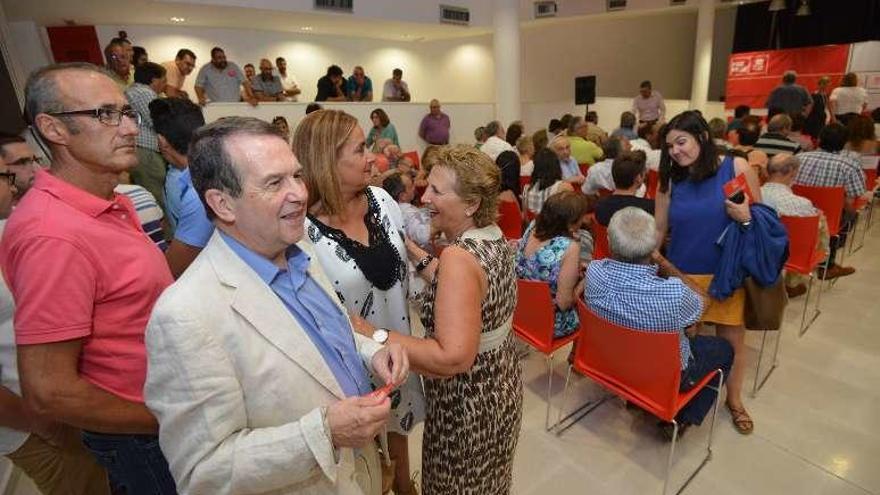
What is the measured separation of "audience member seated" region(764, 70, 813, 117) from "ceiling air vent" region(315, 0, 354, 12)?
22.8 ft

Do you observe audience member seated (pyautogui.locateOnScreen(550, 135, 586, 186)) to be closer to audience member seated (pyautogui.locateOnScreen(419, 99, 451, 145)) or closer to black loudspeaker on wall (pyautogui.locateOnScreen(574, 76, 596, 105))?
audience member seated (pyautogui.locateOnScreen(419, 99, 451, 145))

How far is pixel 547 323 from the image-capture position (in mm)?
2516

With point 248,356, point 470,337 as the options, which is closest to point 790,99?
point 470,337

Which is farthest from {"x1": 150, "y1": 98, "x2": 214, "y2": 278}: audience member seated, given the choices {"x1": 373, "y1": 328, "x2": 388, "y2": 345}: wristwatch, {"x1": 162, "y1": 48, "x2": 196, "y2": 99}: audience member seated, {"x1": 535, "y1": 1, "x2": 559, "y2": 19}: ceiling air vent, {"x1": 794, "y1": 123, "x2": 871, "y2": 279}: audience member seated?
{"x1": 535, "y1": 1, "x2": 559, "y2": 19}: ceiling air vent

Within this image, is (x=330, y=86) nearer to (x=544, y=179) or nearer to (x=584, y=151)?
(x=584, y=151)

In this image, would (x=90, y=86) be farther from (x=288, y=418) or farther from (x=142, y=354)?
(x=288, y=418)

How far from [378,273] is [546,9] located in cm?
997

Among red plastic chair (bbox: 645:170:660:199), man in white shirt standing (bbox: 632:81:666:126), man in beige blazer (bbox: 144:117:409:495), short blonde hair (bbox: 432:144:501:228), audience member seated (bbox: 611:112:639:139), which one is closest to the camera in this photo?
man in beige blazer (bbox: 144:117:409:495)

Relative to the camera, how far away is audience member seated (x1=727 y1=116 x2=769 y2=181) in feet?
13.6

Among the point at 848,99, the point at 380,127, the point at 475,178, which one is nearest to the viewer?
the point at 475,178

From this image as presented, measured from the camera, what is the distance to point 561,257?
8.51ft

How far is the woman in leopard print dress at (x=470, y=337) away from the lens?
4.12 feet

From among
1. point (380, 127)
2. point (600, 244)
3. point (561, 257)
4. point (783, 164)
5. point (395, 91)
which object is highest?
point (395, 91)

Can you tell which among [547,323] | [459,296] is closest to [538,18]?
[547,323]
